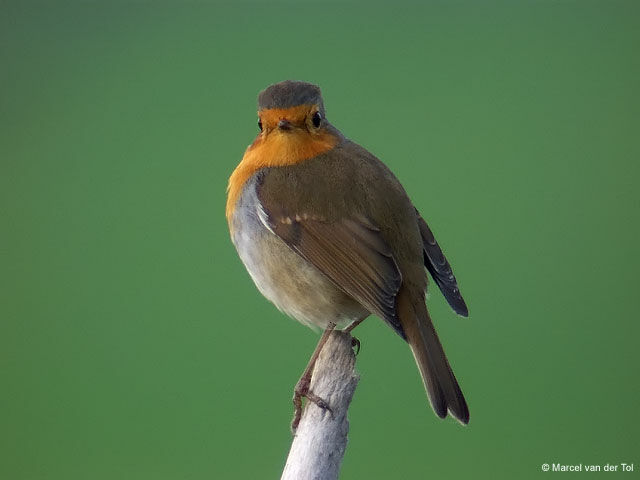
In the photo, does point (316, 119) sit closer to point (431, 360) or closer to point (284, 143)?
point (284, 143)

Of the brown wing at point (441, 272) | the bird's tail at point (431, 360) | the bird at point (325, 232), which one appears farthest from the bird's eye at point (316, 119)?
the bird's tail at point (431, 360)

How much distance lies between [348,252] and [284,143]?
460 millimetres

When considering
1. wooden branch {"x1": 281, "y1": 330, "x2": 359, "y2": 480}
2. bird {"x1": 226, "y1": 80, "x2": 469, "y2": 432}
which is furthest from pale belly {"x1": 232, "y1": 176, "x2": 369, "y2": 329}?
wooden branch {"x1": 281, "y1": 330, "x2": 359, "y2": 480}

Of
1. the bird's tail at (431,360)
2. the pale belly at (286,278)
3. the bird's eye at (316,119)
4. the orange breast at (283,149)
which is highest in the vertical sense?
the bird's eye at (316,119)

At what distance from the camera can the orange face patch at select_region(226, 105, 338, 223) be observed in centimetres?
356

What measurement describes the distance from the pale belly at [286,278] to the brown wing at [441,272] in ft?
0.96

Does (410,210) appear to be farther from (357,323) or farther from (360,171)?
(357,323)

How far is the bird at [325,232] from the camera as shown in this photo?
11.3 feet

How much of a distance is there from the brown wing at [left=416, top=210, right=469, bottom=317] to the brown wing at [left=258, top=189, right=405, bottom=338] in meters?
0.29

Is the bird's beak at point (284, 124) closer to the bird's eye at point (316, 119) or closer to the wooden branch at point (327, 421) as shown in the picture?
the bird's eye at point (316, 119)

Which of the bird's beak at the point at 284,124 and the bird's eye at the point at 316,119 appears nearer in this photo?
the bird's beak at the point at 284,124

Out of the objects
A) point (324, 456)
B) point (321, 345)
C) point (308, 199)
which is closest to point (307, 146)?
point (308, 199)

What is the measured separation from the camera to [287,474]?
272 cm

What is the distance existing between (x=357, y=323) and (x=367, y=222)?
1.48ft
